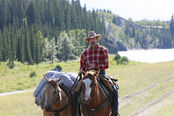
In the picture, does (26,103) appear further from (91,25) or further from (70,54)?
(91,25)

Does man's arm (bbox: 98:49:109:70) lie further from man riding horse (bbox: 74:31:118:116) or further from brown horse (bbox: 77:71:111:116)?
brown horse (bbox: 77:71:111:116)

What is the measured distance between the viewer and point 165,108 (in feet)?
59.0

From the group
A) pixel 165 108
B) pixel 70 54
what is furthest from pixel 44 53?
pixel 165 108

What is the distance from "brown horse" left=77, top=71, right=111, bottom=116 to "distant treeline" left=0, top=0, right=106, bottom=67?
64.5m

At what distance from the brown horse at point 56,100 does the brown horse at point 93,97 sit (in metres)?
0.55

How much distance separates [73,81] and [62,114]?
2.05 metres

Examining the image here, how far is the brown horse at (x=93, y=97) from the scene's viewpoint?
7.27 m

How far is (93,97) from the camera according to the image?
759cm

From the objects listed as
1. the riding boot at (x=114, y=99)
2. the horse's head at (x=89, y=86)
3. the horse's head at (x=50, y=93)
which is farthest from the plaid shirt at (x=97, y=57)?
the horse's head at (x=50, y=93)

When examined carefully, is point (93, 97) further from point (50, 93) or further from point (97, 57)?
point (97, 57)

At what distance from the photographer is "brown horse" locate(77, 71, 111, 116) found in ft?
23.9

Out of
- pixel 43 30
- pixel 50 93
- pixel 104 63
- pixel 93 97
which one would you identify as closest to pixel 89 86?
pixel 93 97

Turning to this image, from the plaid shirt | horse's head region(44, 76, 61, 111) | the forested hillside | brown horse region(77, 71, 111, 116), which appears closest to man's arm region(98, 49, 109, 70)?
the plaid shirt

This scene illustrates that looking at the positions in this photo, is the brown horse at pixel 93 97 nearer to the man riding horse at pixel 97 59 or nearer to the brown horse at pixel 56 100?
the man riding horse at pixel 97 59
